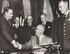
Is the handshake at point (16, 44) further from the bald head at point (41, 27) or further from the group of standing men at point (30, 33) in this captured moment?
the bald head at point (41, 27)

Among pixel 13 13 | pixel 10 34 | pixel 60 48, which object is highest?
pixel 13 13

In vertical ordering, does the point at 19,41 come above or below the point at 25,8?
below

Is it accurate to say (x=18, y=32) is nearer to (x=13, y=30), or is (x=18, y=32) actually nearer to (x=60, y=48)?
(x=13, y=30)

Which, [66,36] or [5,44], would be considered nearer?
[5,44]

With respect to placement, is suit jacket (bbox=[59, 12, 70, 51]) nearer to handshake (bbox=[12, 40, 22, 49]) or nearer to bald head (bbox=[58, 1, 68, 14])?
bald head (bbox=[58, 1, 68, 14])

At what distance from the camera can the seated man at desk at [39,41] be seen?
3.43 ft

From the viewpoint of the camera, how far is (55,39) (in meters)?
1.08

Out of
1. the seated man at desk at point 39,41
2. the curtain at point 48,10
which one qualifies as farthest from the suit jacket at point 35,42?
the curtain at point 48,10

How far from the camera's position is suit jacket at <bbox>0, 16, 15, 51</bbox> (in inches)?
38.7

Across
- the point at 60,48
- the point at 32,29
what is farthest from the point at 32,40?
the point at 60,48

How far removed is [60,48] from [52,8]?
0.82 ft

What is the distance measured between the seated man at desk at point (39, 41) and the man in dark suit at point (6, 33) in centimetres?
10

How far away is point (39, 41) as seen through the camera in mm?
1060

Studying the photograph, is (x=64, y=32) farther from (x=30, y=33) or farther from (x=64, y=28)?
(x=30, y=33)
